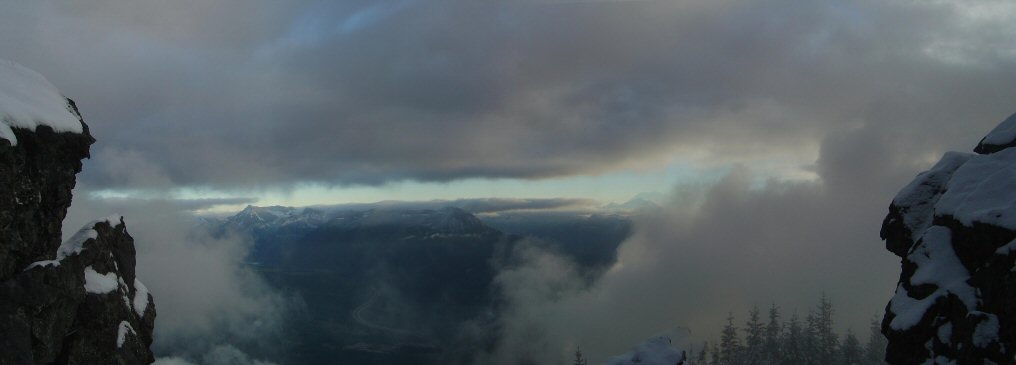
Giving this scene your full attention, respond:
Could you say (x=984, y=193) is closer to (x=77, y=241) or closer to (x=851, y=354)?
(x=77, y=241)

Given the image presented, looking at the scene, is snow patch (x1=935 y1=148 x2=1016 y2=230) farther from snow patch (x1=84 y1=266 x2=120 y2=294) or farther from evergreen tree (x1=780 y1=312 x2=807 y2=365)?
evergreen tree (x1=780 y1=312 x2=807 y2=365)

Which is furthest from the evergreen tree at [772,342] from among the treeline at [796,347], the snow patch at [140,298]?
the snow patch at [140,298]

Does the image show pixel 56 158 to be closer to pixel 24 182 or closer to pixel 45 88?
pixel 24 182

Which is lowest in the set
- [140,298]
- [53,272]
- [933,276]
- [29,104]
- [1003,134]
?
[140,298]

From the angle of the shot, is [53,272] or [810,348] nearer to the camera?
[53,272]

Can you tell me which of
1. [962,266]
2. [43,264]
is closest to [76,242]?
[43,264]

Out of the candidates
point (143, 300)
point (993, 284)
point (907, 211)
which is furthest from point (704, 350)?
point (143, 300)
